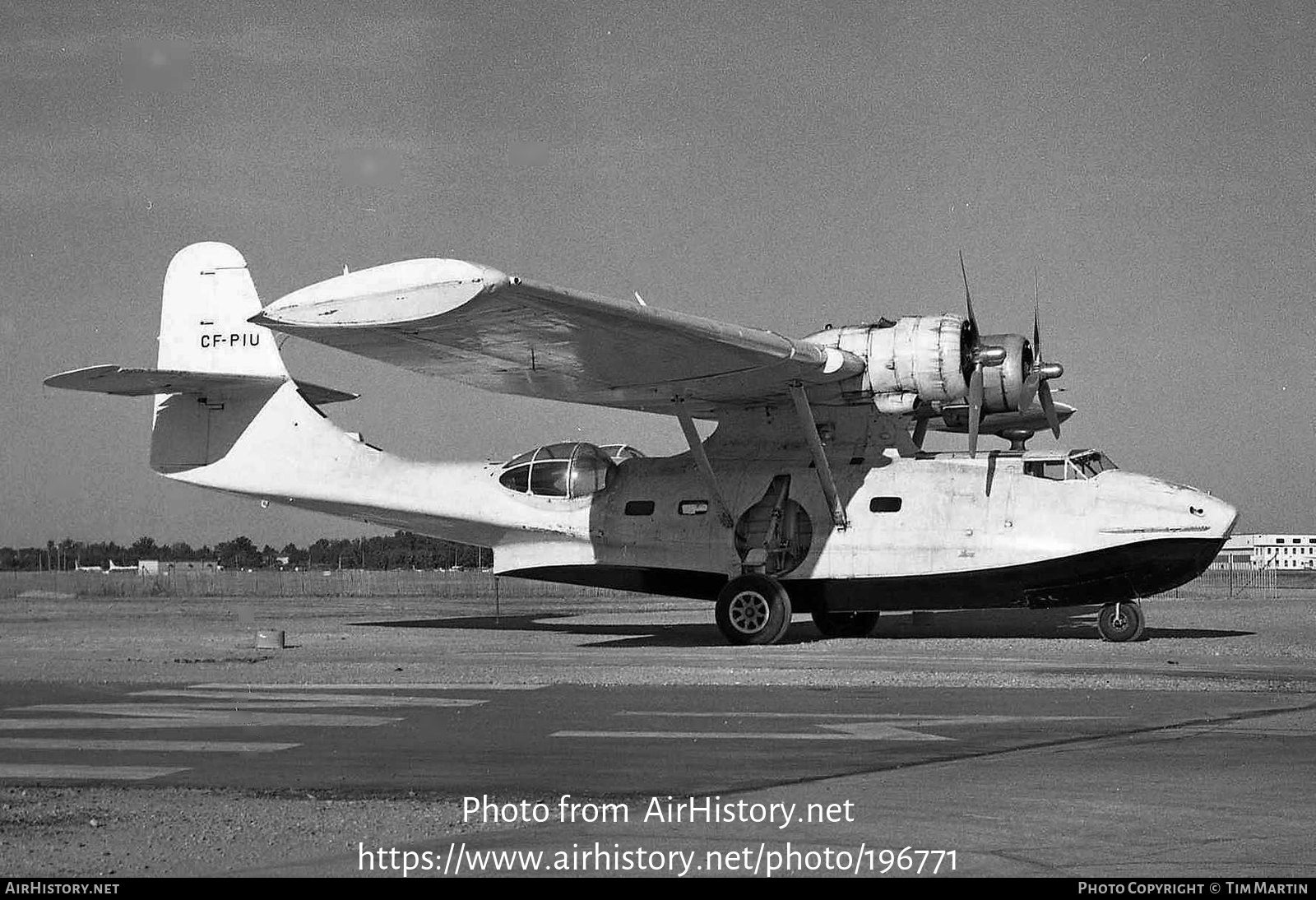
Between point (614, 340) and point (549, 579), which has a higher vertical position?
point (614, 340)

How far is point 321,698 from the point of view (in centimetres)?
1317

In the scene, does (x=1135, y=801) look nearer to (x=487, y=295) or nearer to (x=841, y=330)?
(x=487, y=295)

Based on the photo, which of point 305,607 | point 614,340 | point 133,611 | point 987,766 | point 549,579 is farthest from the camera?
point 305,607

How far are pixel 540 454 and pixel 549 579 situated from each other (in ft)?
6.91

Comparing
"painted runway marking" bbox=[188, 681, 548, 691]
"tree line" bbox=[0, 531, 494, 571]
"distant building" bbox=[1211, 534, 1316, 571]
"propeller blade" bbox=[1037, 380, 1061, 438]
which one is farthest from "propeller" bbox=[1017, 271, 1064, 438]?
"distant building" bbox=[1211, 534, 1316, 571]

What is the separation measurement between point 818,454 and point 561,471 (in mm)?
4758

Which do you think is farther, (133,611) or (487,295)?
A: (133,611)

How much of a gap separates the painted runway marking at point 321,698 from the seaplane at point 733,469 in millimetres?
4596

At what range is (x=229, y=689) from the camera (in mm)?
13992

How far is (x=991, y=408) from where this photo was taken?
20562 millimetres

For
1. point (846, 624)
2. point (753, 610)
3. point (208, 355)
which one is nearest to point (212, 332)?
point (208, 355)
